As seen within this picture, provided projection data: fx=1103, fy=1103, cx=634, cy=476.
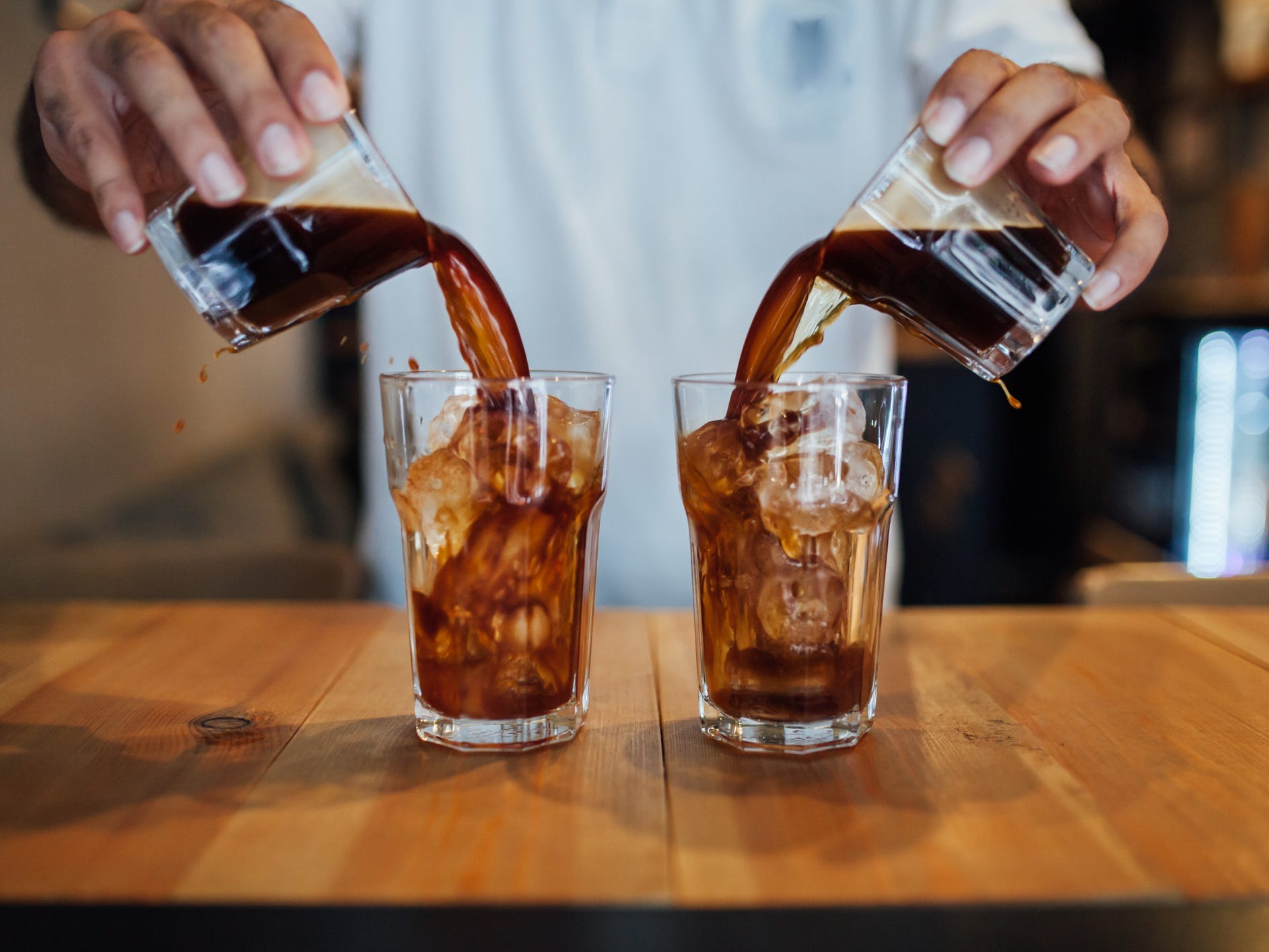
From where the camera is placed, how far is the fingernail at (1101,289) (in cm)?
87

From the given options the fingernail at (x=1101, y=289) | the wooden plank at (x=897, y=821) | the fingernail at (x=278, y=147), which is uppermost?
the fingernail at (x=278, y=147)

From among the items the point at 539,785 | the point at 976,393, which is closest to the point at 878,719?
the point at 539,785

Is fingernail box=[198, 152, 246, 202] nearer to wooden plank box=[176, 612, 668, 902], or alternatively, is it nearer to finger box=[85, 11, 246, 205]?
finger box=[85, 11, 246, 205]

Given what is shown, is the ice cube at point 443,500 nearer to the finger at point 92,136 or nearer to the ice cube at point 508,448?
the ice cube at point 508,448

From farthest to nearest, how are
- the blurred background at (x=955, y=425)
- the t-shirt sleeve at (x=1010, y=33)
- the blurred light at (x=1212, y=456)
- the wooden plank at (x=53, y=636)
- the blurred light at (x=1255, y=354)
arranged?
1. the blurred light at (x=1212, y=456)
2. the blurred light at (x=1255, y=354)
3. the blurred background at (x=955, y=425)
4. the t-shirt sleeve at (x=1010, y=33)
5. the wooden plank at (x=53, y=636)

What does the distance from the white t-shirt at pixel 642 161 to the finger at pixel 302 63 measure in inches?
33.0

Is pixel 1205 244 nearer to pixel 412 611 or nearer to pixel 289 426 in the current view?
pixel 289 426

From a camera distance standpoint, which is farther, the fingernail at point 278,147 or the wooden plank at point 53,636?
the wooden plank at point 53,636

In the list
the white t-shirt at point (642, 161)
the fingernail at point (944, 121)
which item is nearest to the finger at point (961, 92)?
the fingernail at point (944, 121)

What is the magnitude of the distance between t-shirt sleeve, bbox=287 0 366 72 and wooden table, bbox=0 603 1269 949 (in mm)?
885

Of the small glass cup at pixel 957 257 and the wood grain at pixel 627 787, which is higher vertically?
the small glass cup at pixel 957 257

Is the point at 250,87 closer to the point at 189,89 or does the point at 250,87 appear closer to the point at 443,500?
the point at 189,89

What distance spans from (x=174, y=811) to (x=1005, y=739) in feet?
1.95

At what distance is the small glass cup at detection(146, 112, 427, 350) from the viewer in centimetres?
75
